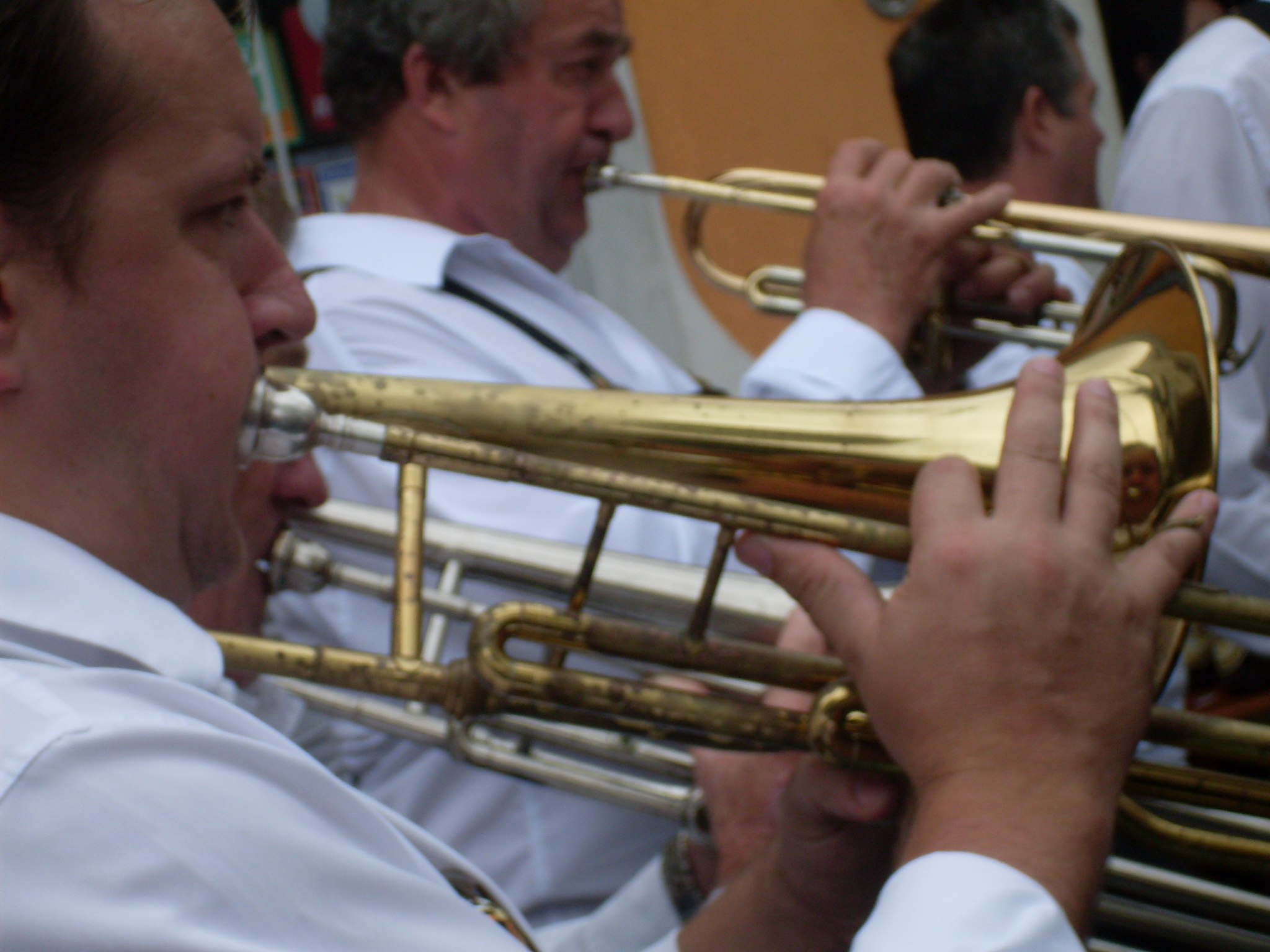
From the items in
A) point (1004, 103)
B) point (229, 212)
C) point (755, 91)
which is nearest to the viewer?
point (229, 212)

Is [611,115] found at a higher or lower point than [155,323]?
higher

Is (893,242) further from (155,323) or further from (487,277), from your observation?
(155,323)

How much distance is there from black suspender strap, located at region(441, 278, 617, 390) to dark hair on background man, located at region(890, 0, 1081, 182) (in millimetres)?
1050

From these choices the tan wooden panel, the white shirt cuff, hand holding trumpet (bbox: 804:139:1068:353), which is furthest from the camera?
the tan wooden panel

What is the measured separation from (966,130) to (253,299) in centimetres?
178

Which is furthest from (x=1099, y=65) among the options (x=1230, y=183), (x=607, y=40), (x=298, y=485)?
→ (x=298, y=485)

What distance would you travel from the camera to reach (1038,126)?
2.17 metres

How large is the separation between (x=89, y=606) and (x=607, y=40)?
1415mm

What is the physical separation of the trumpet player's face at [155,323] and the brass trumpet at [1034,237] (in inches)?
33.9

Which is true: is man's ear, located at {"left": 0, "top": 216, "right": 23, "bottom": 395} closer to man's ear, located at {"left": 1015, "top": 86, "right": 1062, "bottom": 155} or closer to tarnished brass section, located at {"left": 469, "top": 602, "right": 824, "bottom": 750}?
tarnished brass section, located at {"left": 469, "top": 602, "right": 824, "bottom": 750}

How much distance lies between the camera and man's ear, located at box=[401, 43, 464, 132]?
1.70 m

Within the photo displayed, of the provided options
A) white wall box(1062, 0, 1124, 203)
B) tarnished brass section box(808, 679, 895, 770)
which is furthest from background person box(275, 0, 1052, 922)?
white wall box(1062, 0, 1124, 203)

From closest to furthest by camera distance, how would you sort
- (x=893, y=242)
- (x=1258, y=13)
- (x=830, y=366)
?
1. (x=830, y=366)
2. (x=893, y=242)
3. (x=1258, y=13)

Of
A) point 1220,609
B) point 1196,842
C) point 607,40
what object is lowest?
point 1196,842
